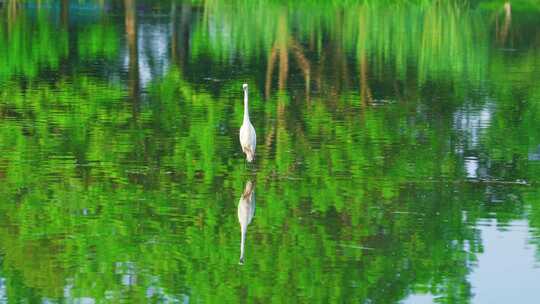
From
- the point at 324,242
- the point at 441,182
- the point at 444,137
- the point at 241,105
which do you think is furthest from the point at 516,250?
the point at 241,105

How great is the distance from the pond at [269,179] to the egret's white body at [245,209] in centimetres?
5

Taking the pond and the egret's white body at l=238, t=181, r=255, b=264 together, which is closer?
the pond

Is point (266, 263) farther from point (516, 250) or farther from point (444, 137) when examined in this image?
point (444, 137)

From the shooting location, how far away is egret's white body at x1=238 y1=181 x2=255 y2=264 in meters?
14.7

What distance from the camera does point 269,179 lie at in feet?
57.3

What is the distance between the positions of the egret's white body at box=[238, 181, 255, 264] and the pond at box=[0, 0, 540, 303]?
0.05 m

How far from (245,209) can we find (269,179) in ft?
5.97

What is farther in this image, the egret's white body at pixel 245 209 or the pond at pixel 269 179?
the egret's white body at pixel 245 209

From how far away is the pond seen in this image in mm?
12961

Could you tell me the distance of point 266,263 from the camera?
44.0ft

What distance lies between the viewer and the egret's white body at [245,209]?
14723 mm

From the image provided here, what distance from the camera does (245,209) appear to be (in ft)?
51.5

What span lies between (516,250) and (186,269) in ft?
12.2

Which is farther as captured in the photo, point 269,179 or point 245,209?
point 269,179
